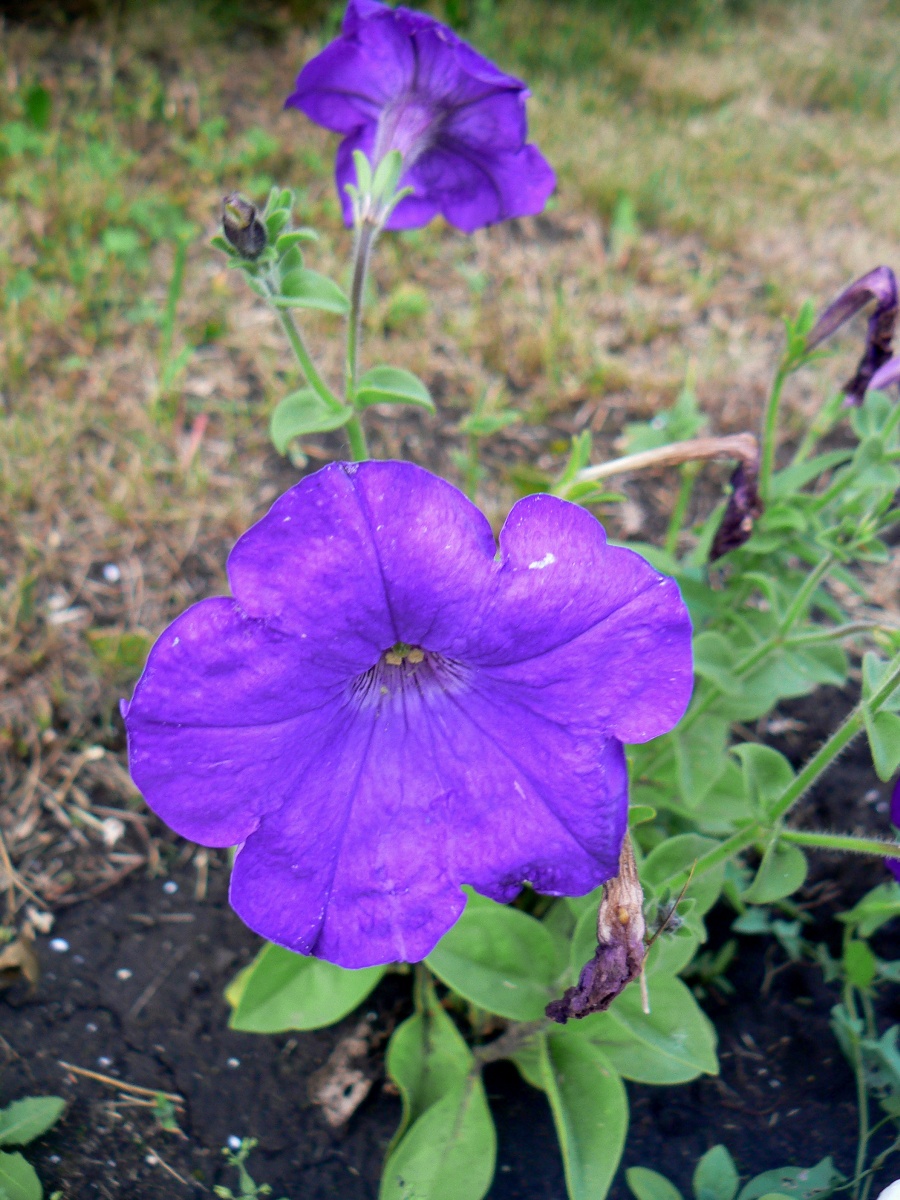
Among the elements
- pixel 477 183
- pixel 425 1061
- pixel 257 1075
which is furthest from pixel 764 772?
pixel 477 183

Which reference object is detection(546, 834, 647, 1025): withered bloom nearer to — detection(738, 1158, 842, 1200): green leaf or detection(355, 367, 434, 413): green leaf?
detection(738, 1158, 842, 1200): green leaf

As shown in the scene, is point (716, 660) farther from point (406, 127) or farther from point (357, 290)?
point (406, 127)

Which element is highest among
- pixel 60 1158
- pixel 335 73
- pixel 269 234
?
pixel 335 73

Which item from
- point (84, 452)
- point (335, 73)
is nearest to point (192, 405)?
point (84, 452)

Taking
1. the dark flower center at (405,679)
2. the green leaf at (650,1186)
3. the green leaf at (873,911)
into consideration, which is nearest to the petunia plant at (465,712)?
the dark flower center at (405,679)

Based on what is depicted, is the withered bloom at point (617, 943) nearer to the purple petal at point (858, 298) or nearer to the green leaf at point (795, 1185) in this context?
the green leaf at point (795, 1185)

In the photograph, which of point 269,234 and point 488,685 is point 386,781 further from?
point 269,234

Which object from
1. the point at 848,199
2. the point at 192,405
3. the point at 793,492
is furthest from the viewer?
the point at 848,199
